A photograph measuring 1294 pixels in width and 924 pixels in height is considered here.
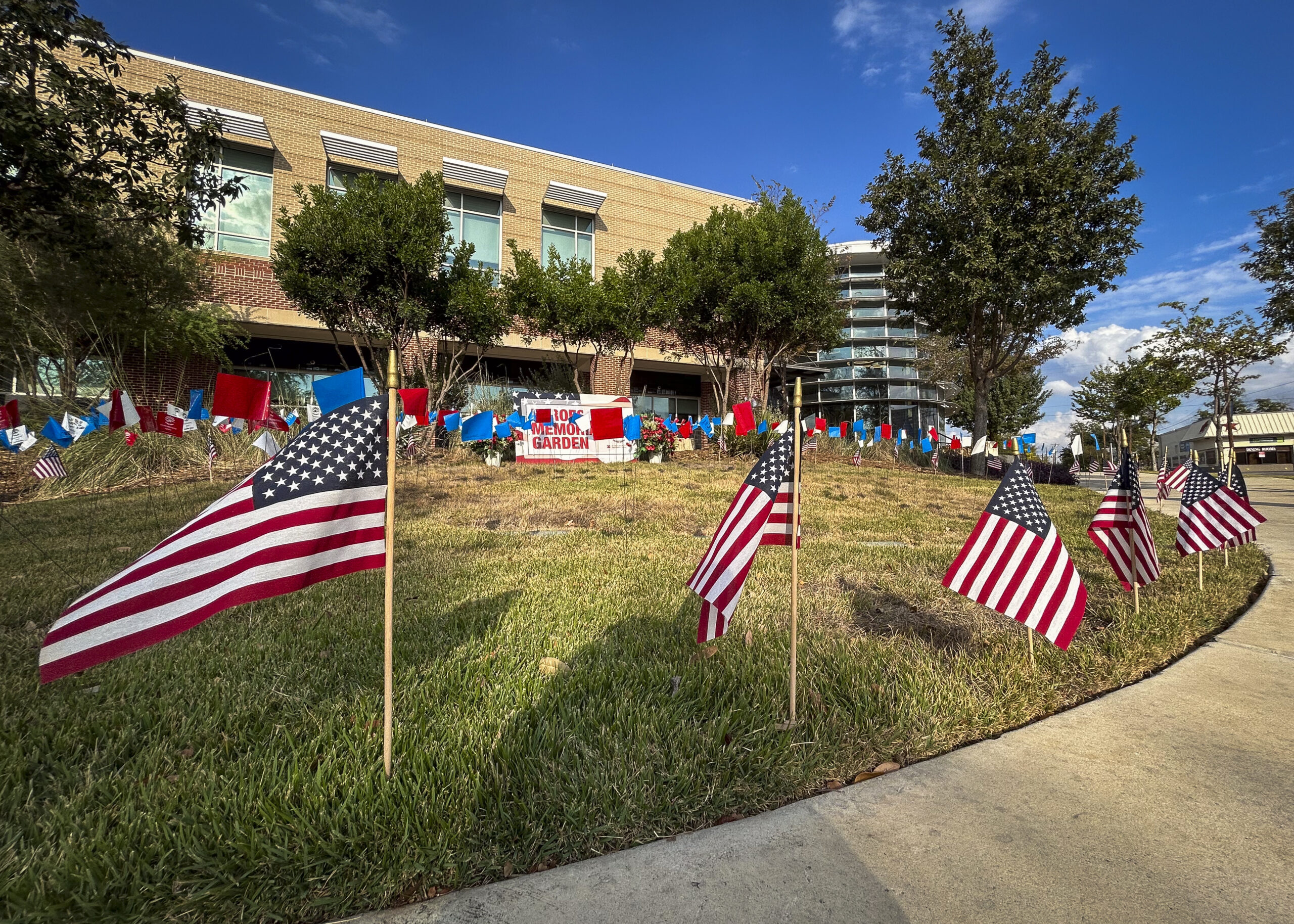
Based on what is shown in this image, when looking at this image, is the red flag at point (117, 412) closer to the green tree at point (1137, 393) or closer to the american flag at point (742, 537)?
the american flag at point (742, 537)

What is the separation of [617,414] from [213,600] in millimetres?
9314

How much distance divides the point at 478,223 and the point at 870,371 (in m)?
45.0

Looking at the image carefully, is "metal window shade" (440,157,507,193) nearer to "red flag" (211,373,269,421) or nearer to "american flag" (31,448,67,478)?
"american flag" (31,448,67,478)

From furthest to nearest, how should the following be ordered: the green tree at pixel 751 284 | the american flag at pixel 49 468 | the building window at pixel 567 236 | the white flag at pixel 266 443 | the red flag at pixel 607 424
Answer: the building window at pixel 567 236 < the green tree at pixel 751 284 < the red flag at pixel 607 424 < the white flag at pixel 266 443 < the american flag at pixel 49 468

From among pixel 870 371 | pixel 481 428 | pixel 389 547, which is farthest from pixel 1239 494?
pixel 870 371

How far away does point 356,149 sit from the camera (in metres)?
21.9

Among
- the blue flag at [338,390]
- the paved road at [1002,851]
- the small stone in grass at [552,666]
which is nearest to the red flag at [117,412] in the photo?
the blue flag at [338,390]

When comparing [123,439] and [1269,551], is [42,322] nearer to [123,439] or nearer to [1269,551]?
[123,439]

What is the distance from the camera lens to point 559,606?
4371 millimetres

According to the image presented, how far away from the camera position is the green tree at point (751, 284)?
59.3 ft

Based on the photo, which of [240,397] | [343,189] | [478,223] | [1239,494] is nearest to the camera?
[240,397]

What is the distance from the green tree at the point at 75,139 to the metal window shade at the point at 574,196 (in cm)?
1987

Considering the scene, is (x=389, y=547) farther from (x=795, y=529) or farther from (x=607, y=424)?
(x=607, y=424)


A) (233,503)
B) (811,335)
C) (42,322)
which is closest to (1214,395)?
(811,335)
